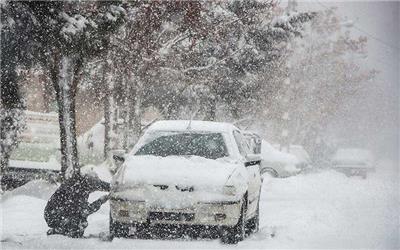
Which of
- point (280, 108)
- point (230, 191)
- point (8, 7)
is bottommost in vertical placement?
point (280, 108)

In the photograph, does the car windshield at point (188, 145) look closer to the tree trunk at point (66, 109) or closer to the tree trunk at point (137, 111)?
the tree trunk at point (66, 109)

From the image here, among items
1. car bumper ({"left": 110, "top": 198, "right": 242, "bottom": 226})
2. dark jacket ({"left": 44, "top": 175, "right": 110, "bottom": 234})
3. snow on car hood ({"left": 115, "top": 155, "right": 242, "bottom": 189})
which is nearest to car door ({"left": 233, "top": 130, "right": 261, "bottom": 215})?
snow on car hood ({"left": 115, "top": 155, "right": 242, "bottom": 189})

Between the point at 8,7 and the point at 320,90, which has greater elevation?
the point at 8,7

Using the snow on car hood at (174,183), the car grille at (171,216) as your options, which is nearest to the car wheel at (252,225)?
the snow on car hood at (174,183)

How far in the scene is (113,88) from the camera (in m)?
16.7

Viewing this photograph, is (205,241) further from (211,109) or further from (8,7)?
(211,109)

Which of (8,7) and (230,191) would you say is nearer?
(230,191)

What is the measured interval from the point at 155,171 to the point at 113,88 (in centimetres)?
971

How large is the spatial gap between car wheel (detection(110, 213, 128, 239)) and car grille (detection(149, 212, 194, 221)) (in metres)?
0.41

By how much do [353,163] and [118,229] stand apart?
23.7 m

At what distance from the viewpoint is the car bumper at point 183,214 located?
6.92 metres

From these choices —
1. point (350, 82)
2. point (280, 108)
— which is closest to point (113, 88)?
point (280, 108)

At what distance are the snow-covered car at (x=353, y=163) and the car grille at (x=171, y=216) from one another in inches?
922

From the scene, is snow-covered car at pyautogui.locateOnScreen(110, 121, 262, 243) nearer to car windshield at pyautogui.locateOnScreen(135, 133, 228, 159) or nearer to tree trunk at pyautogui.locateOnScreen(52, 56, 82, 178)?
car windshield at pyautogui.locateOnScreen(135, 133, 228, 159)
